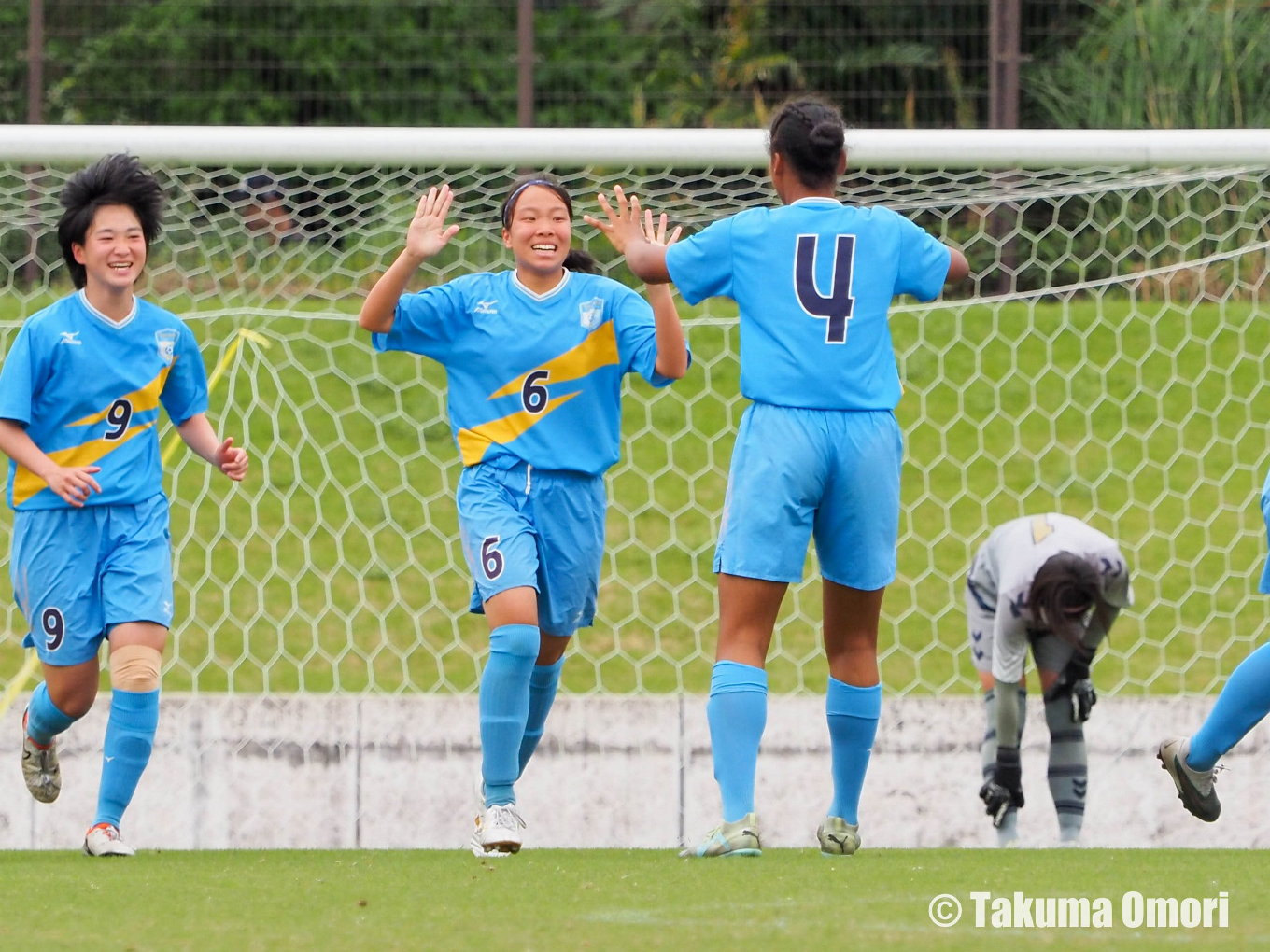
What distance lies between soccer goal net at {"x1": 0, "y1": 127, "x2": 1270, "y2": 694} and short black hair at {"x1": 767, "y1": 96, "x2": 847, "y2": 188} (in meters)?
1.88

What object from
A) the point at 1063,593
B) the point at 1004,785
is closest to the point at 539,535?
the point at 1063,593

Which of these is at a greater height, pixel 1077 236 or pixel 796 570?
pixel 1077 236

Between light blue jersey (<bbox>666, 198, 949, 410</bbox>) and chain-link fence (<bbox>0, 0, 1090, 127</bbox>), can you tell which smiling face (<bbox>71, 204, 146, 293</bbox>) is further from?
chain-link fence (<bbox>0, 0, 1090, 127</bbox>)

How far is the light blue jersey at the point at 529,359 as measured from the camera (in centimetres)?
499

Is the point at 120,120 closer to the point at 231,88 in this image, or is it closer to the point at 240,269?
the point at 231,88

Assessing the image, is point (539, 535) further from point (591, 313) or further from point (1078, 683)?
point (1078, 683)

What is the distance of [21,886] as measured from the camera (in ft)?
13.5

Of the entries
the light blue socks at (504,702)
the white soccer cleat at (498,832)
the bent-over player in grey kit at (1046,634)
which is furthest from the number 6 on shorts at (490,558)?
the bent-over player in grey kit at (1046,634)

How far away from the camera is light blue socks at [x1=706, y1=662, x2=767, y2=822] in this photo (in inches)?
171

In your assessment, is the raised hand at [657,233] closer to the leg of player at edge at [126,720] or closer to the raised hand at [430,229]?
the raised hand at [430,229]

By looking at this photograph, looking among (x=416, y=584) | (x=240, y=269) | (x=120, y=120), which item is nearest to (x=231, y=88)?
(x=120, y=120)

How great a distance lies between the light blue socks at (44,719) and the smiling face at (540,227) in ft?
6.01

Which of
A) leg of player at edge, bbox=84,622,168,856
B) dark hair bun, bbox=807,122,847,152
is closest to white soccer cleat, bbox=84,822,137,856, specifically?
leg of player at edge, bbox=84,622,168,856

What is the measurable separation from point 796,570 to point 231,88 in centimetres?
781
